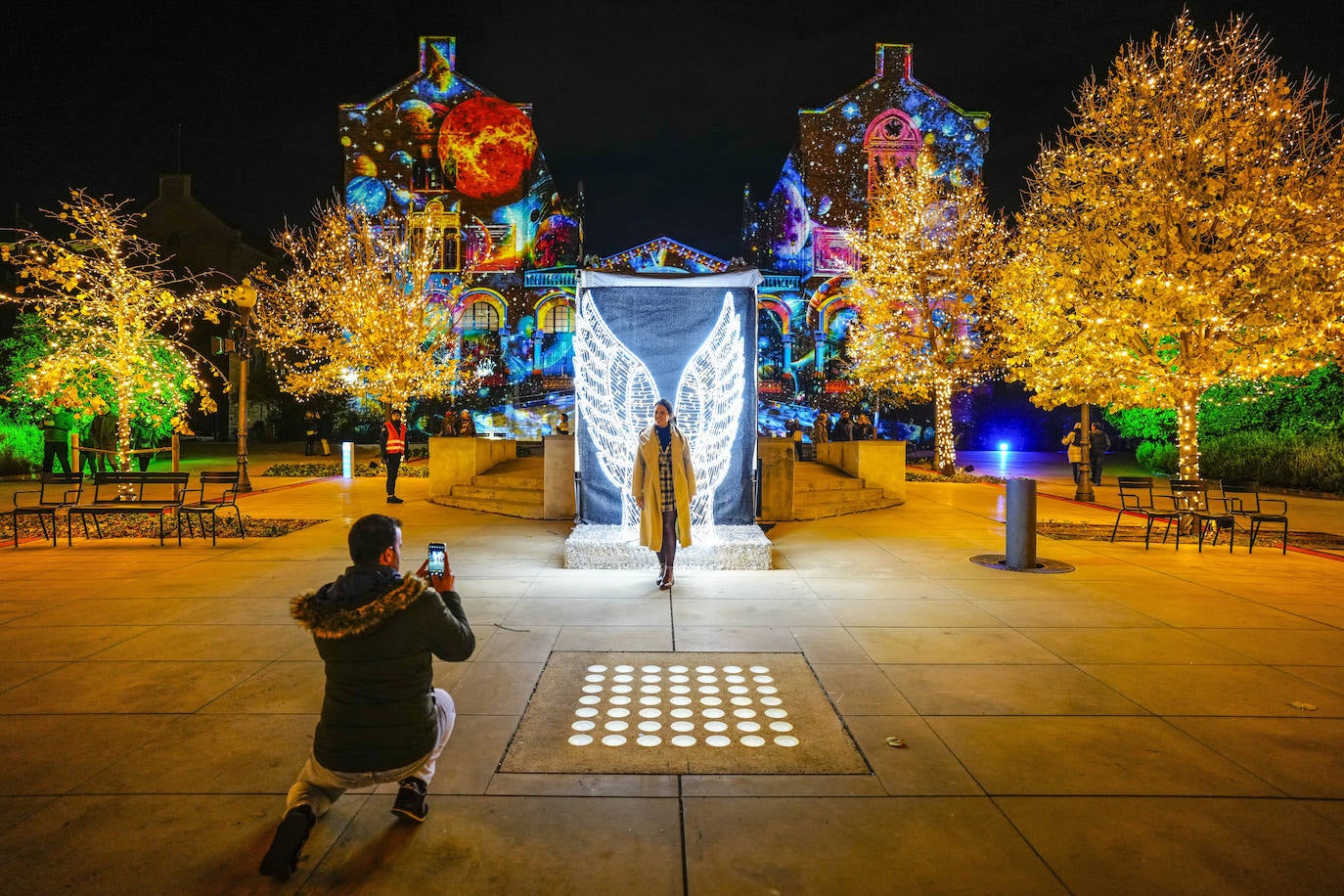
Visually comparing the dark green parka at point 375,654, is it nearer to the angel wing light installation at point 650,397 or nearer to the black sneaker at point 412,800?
the black sneaker at point 412,800

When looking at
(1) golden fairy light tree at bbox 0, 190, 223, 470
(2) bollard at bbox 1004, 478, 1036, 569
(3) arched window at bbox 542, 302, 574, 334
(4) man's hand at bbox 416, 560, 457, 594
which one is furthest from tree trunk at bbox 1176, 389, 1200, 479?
(3) arched window at bbox 542, 302, 574, 334

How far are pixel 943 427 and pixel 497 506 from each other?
14.8 metres

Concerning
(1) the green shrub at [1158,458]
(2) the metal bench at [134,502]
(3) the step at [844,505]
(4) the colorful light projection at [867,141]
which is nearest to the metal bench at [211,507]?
(2) the metal bench at [134,502]

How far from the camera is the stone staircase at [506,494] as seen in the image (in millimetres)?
14501

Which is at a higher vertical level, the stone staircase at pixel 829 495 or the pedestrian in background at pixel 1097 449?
the pedestrian in background at pixel 1097 449

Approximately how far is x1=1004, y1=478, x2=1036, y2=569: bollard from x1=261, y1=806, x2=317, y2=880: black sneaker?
8274 mm

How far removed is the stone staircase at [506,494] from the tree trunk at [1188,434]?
11095 mm

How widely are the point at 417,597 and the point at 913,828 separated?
7.80 ft

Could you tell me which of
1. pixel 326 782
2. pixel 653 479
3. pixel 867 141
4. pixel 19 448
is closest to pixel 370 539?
pixel 326 782

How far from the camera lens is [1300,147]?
1226 cm

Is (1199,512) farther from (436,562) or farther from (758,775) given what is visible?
(436,562)

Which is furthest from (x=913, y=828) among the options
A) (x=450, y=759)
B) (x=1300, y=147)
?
(x=1300, y=147)

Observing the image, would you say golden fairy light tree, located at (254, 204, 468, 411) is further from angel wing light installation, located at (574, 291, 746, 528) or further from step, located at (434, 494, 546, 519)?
angel wing light installation, located at (574, 291, 746, 528)

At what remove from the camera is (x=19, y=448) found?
71.4 ft
